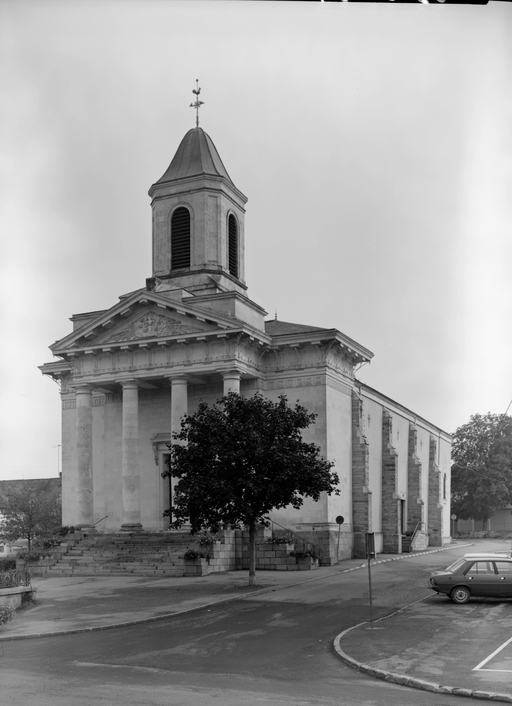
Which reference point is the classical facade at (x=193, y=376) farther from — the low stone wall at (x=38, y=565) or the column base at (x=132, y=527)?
the low stone wall at (x=38, y=565)

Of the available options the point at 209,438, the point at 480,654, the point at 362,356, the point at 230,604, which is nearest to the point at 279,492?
the point at 209,438

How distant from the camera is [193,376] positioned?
3991 centimetres

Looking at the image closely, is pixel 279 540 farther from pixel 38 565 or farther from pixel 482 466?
pixel 482 466

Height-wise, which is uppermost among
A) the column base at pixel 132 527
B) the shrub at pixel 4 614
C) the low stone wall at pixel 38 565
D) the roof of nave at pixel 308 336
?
the roof of nave at pixel 308 336

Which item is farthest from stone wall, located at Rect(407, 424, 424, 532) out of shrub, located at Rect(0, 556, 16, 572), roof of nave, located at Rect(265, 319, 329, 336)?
shrub, located at Rect(0, 556, 16, 572)

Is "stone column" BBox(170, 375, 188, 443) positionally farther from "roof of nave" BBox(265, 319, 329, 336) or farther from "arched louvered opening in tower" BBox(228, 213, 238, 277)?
"arched louvered opening in tower" BBox(228, 213, 238, 277)

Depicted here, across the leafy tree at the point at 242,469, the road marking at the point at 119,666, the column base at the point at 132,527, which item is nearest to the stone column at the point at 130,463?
the column base at the point at 132,527

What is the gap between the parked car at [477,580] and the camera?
2380 cm

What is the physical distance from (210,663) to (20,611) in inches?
397

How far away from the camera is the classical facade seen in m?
39.6

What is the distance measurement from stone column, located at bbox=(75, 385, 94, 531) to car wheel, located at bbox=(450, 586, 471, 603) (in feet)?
69.3

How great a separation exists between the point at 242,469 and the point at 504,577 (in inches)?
361

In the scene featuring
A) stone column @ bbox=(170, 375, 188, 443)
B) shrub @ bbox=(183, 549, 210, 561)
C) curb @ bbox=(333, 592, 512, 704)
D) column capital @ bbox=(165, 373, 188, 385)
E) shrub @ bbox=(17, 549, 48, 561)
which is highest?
column capital @ bbox=(165, 373, 188, 385)

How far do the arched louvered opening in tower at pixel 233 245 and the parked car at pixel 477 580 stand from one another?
26193 mm
